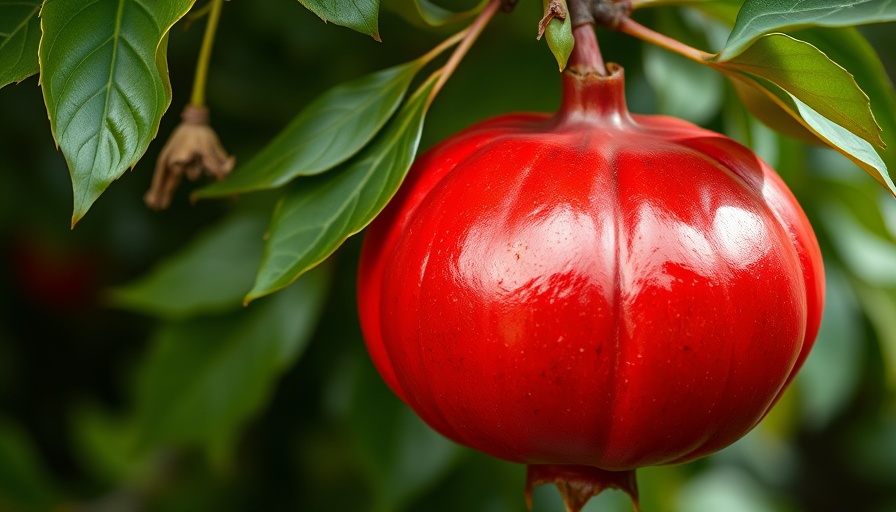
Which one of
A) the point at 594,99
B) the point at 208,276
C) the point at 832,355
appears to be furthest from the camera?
the point at 832,355

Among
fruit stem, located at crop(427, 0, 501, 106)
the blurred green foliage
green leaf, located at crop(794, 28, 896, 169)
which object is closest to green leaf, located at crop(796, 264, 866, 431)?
the blurred green foliage

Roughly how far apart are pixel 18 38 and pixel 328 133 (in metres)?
0.18

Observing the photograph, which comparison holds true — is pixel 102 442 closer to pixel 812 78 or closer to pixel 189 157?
pixel 189 157

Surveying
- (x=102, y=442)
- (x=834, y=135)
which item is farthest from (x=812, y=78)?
(x=102, y=442)

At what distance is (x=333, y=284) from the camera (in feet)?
3.62

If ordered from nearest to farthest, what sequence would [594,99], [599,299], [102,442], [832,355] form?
1. [599,299]
2. [594,99]
3. [832,355]
4. [102,442]

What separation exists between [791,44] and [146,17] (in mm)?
335

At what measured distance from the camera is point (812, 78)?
19.3 inches

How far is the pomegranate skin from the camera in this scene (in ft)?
1.53

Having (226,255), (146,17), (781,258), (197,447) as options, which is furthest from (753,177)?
(197,447)

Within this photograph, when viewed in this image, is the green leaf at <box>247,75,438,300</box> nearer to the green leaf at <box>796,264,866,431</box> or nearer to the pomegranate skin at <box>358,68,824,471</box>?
the pomegranate skin at <box>358,68,824,471</box>

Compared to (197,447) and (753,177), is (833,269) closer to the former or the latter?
(753,177)

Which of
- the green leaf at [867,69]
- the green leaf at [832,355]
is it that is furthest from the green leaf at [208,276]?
the green leaf at [832,355]

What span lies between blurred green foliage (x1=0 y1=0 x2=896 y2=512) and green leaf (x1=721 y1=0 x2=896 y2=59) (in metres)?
0.14
